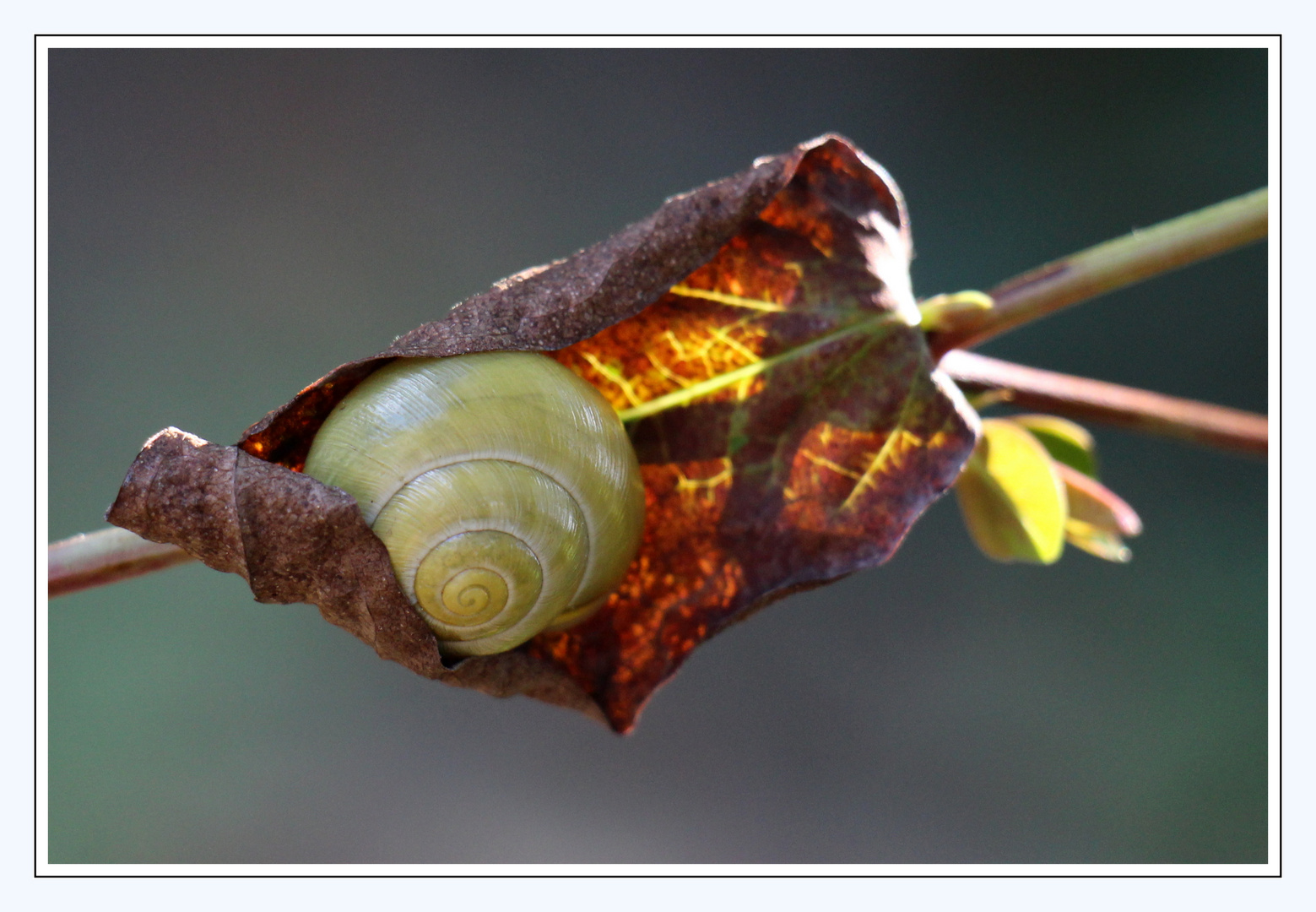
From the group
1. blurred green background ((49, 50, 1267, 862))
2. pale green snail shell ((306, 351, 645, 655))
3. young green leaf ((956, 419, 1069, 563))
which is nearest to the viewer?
pale green snail shell ((306, 351, 645, 655))

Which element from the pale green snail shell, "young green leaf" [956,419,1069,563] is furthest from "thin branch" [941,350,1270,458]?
the pale green snail shell

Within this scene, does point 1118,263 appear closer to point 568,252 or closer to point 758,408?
A: point 758,408

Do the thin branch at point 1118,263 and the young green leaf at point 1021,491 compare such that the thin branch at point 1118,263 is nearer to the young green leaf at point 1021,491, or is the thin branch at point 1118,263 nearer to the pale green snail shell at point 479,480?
the young green leaf at point 1021,491

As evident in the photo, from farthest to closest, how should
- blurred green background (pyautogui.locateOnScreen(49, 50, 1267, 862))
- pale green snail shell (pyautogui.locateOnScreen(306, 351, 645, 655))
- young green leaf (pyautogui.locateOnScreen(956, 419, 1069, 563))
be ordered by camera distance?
blurred green background (pyautogui.locateOnScreen(49, 50, 1267, 862)), young green leaf (pyautogui.locateOnScreen(956, 419, 1069, 563)), pale green snail shell (pyautogui.locateOnScreen(306, 351, 645, 655))

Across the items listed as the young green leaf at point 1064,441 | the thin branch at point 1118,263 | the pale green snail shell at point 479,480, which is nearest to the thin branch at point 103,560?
the pale green snail shell at point 479,480

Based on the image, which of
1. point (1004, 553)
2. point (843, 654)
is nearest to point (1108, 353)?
point (843, 654)

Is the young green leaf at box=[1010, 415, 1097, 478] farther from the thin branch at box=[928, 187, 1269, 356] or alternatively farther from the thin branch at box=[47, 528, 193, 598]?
the thin branch at box=[47, 528, 193, 598]

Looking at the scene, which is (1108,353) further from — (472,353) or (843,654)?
(472,353)

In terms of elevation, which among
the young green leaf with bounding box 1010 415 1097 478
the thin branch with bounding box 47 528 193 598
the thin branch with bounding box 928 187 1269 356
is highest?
the thin branch with bounding box 928 187 1269 356
